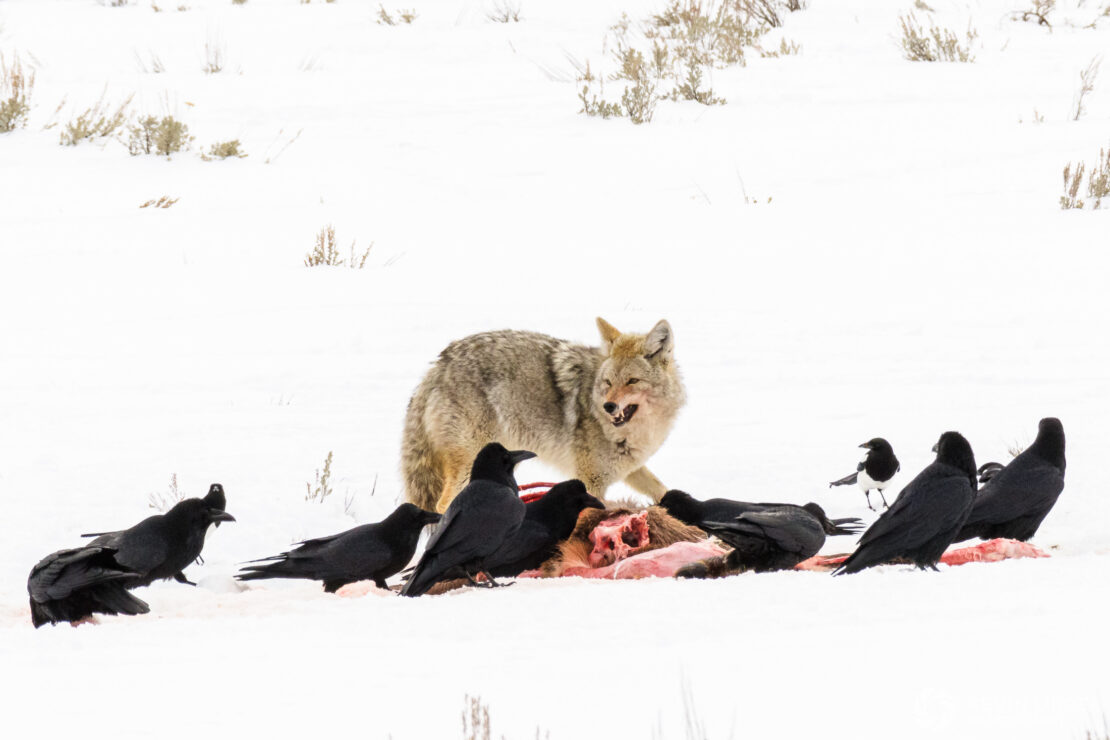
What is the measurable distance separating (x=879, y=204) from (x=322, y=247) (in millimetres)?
5550

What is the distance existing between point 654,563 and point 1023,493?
1.62 m

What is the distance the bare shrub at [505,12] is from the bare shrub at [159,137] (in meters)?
7.15

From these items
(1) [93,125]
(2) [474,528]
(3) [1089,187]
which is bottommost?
(2) [474,528]

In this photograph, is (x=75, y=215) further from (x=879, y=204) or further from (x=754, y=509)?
(x=754, y=509)

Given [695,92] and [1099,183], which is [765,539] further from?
[695,92]

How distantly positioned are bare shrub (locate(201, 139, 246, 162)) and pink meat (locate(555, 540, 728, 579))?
10.2 meters

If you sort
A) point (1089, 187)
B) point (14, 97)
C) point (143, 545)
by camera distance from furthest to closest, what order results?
point (14, 97) → point (1089, 187) → point (143, 545)

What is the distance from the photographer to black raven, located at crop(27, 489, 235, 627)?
179 inches

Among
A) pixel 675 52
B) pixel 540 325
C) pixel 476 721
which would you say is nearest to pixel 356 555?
pixel 476 721

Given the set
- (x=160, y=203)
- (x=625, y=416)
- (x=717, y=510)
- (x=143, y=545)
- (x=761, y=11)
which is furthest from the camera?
(x=761, y=11)

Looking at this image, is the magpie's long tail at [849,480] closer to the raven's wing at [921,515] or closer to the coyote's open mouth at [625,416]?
the coyote's open mouth at [625,416]

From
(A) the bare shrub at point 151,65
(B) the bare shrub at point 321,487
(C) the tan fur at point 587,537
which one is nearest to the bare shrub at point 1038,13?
(A) the bare shrub at point 151,65

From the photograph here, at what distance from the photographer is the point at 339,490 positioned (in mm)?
7246

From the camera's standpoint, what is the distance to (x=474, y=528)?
4980 mm
